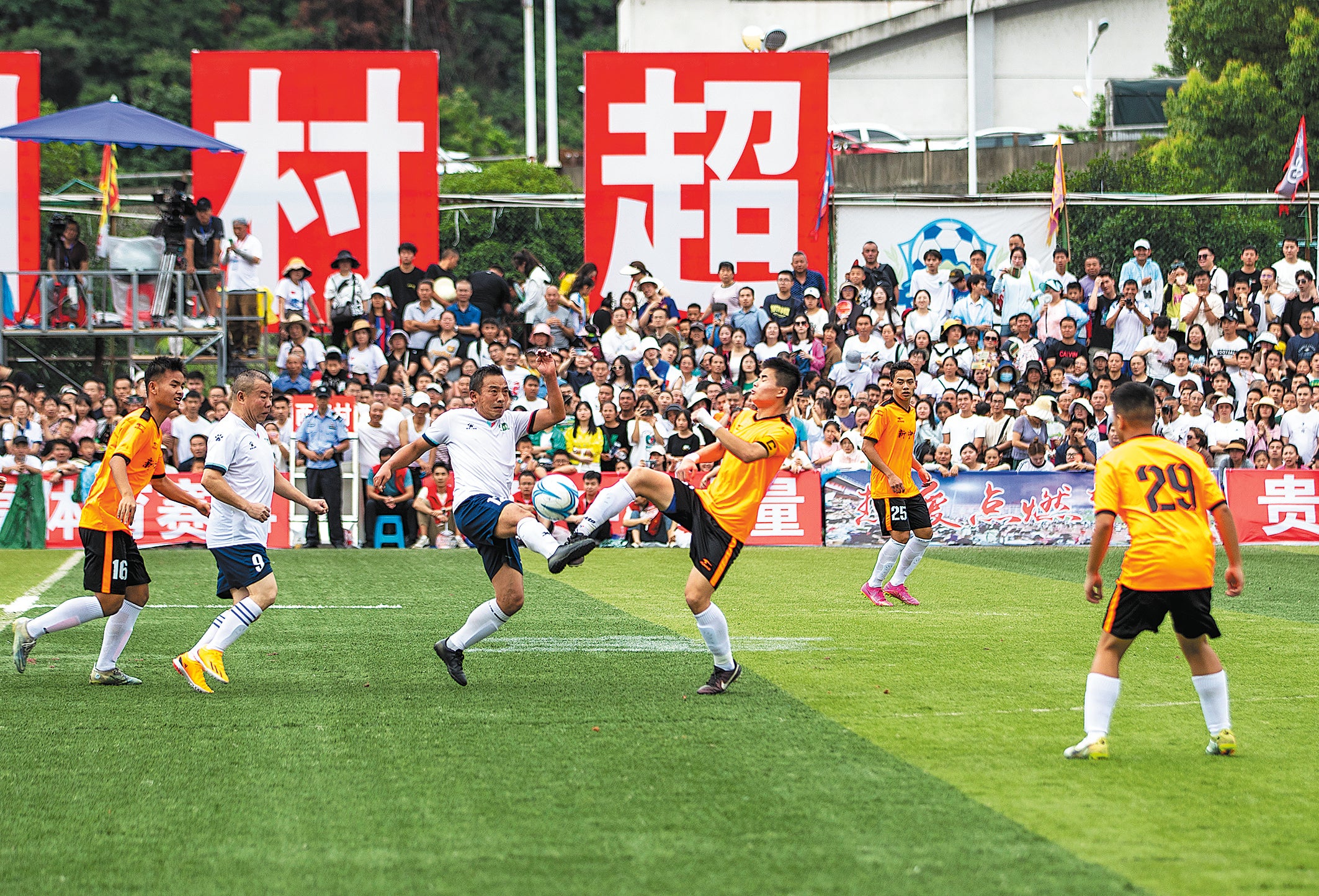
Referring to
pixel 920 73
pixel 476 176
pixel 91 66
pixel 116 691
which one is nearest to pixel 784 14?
pixel 920 73

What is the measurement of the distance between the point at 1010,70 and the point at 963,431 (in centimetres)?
3052

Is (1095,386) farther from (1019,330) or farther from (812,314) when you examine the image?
(812,314)

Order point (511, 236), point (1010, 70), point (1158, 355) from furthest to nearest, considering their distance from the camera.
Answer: point (1010, 70)
point (511, 236)
point (1158, 355)

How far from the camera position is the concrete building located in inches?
1887

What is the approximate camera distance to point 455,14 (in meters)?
55.7

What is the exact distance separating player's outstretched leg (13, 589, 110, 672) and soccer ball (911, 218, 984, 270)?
1826cm

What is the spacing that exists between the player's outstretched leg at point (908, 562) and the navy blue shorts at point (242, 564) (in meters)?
6.58

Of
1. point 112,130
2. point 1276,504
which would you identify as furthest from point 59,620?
point 1276,504

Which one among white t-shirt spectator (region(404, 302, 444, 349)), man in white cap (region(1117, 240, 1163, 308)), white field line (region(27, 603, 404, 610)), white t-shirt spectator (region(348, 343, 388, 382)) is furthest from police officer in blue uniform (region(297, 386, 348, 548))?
man in white cap (region(1117, 240, 1163, 308))

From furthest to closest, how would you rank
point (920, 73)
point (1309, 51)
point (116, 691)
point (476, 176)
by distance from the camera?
point (920, 73), point (476, 176), point (1309, 51), point (116, 691)

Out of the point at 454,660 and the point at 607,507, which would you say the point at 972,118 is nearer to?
the point at 607,507

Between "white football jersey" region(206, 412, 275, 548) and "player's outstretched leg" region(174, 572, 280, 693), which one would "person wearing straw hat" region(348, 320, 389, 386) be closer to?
"white football jersey" region(206, 412, 275, 548)

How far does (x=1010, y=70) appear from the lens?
4834cm

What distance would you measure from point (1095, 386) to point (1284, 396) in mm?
2615
